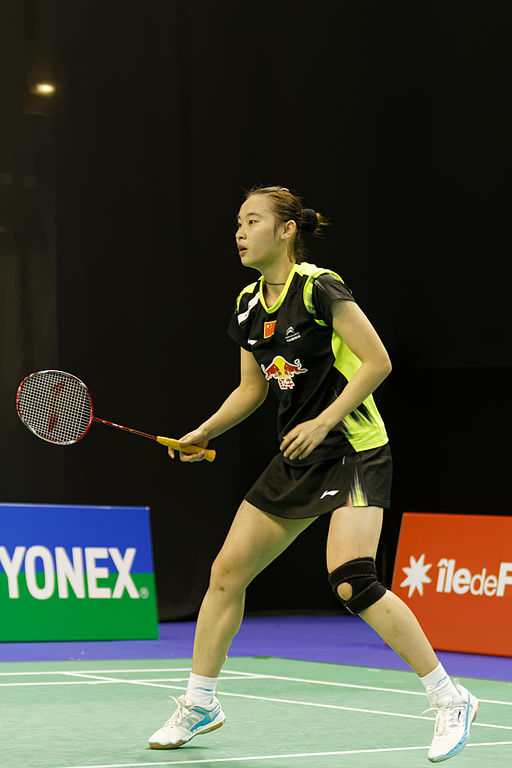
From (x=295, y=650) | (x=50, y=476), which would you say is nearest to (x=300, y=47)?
(x=50, y=476)

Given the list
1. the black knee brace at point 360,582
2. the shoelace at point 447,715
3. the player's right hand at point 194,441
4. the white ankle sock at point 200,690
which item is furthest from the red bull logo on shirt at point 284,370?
the shoelace at point 447,715

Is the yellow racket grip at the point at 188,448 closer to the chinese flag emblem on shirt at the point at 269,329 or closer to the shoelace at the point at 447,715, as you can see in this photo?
the chinese flag emblem on shirt at the point at 269,329

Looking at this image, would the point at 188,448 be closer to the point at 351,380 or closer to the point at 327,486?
the point at 327,486

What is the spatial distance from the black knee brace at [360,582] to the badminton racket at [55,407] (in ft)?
4.18

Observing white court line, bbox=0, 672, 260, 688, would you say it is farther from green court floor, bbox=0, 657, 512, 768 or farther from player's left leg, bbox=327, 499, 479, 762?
player's left leg, bbox=327, 499, 479, 762

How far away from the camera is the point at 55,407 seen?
15.8ft

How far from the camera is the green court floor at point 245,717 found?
3.79m

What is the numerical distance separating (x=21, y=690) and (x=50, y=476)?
3.38 m

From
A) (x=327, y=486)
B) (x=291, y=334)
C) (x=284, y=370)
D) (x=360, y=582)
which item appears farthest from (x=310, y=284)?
(x=360, y=582)

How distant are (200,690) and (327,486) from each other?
0.70 metres

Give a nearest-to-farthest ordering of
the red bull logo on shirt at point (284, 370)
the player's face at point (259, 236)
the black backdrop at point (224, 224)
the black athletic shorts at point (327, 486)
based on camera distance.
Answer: the black athletic shorts at point (327, 486), the red bull logo on shirt at point (284, 370), the player's face at point (259, 236), the black backdrop at point (224, 224)

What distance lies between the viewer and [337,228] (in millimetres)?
9914

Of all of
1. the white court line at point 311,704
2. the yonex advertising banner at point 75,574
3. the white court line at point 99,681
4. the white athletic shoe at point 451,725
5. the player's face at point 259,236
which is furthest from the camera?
the yonex advertising banner at point 75,574

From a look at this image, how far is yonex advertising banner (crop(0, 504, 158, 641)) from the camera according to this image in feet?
23.0
